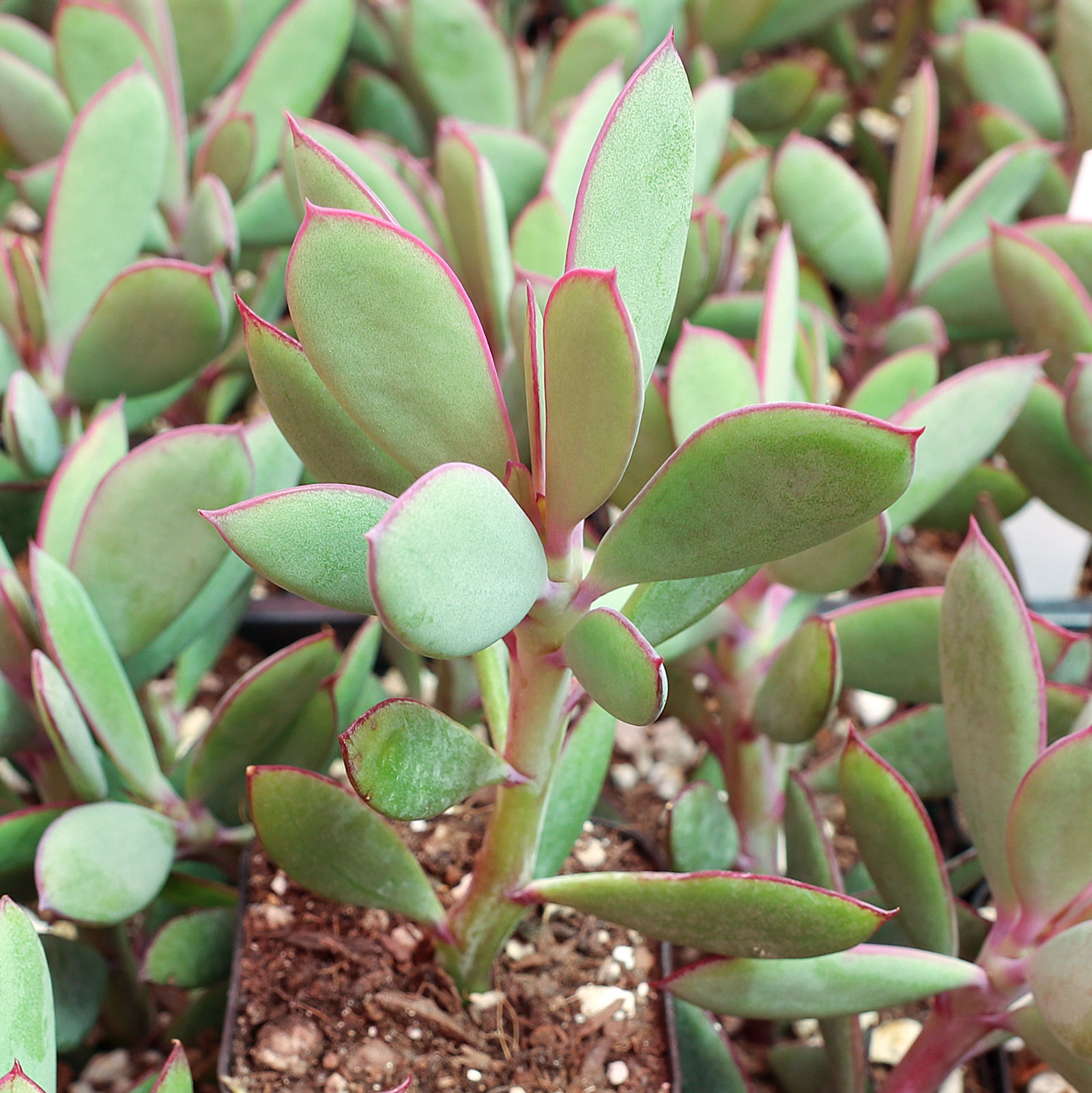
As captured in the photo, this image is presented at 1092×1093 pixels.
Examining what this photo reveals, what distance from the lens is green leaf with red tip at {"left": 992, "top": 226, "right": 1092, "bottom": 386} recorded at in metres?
0.68

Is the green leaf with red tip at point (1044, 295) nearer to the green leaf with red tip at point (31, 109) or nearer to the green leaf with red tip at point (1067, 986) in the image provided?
the green leaf with red tip at point (1067, 986)

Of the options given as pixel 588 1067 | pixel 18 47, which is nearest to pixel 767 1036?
Answer: pixel 588 1067

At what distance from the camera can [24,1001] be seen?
41 cm

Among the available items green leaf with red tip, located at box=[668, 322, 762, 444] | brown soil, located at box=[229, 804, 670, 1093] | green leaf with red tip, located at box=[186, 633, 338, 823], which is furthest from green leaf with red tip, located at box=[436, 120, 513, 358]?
brown soil, located at box=[229, 804, 670, 1093]

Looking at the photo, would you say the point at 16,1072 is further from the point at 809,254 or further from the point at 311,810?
the point at 809,254

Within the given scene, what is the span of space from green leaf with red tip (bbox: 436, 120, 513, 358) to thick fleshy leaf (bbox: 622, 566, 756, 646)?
0.22 meters

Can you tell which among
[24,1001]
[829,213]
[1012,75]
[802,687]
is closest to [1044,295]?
[829,213]

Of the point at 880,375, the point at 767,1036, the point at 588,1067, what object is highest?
the point at 880,375

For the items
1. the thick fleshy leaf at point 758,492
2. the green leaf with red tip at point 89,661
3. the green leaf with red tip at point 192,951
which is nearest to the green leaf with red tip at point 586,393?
the thick fleshy leaf at point 758,492

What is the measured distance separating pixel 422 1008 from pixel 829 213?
0.61 meters

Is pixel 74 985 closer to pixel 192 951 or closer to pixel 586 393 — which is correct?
pixel 192 951

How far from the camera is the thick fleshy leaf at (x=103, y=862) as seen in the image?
19.6 inches

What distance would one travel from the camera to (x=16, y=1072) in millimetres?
365

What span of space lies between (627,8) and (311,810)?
0.72 meters
